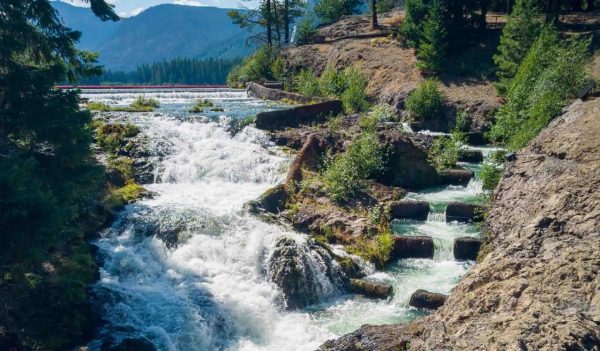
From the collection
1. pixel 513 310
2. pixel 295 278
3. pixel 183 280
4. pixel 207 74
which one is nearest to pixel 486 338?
pixel 513 310

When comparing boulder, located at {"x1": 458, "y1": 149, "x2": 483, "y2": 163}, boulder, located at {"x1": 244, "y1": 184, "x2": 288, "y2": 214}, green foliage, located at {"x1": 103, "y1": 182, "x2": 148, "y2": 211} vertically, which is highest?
boulder, located at {"x1": 458, "y1": 149, "x2": 483, "y2": 163}

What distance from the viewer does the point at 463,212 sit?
1733 centimetres

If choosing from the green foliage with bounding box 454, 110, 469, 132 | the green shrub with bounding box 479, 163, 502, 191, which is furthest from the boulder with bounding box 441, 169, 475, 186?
the green foliage with bounding box 454, 110, 469, 132

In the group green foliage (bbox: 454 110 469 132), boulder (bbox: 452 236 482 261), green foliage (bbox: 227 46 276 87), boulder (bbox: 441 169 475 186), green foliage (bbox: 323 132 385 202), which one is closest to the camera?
boulder (bbox: 452 236 482 261)

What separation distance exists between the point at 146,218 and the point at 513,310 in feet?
40.1

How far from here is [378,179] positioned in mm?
20609

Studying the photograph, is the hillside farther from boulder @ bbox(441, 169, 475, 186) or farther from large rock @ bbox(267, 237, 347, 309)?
large rock @ bbox(267, 237, 347, 309)

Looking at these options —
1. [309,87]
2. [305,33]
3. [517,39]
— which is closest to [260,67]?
[305,33]

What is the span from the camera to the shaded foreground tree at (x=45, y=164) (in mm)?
9867

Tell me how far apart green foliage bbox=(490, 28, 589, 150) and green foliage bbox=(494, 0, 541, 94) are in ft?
18.2

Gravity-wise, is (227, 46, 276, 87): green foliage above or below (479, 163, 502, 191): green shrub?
above

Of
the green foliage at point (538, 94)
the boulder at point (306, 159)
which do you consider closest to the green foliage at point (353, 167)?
the boulder at point (306, 159)

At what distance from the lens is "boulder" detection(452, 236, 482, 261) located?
49.0 ft

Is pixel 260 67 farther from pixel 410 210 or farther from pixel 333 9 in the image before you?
pixel 410 210
